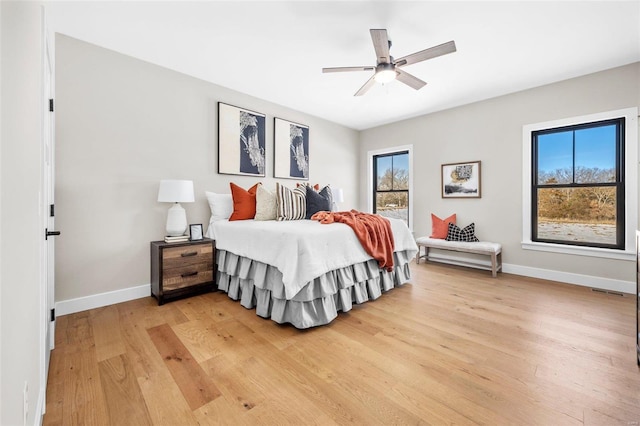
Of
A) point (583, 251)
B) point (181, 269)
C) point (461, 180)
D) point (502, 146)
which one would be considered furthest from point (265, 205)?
point (583, 251)

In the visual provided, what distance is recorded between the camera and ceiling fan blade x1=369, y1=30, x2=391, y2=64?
206 centimetres

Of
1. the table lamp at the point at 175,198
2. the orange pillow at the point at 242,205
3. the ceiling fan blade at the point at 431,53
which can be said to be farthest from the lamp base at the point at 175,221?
the ceiling fan blade at the point at 431,53

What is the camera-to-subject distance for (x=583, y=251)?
10.7ft

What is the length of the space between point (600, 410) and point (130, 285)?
3.66 meters

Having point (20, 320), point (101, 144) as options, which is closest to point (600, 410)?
point (20, 320)

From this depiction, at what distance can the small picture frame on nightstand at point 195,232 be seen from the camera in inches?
117

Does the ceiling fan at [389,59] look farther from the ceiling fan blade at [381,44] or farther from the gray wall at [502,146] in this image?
the gray wall at [502,146]

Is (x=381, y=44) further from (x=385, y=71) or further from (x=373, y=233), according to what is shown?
(x=373, y=233)

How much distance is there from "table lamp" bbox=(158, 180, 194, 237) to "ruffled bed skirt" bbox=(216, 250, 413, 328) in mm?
505

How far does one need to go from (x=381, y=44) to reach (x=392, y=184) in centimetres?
335

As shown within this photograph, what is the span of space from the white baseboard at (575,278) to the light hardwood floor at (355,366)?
0.49 meters

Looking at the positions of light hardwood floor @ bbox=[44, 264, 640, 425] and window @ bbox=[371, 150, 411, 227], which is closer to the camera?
light hardwood floor @ bbox=[44, 264, 640, 425]

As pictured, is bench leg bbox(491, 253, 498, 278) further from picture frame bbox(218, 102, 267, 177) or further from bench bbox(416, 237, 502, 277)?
picture frame bbox(218, 102, 267, 177)

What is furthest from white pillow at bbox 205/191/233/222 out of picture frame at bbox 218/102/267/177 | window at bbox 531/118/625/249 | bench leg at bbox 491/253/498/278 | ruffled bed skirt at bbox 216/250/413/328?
window at bbox 531/118/625/249
